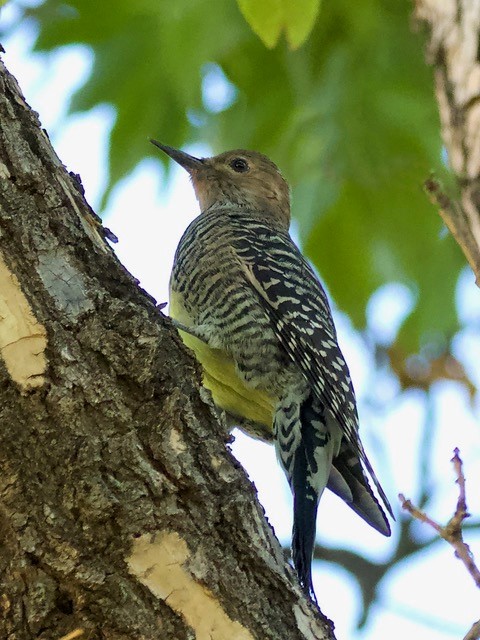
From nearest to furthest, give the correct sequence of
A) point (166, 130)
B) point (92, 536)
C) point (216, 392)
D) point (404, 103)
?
1. point (92, 536)
2. point (404, 103)
3. point (166, 130)
4. point (216, 392)

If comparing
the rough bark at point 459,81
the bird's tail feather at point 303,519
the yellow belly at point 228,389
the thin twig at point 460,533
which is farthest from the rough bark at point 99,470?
the yellow belly at point 228,389

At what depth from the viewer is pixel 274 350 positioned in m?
4.74

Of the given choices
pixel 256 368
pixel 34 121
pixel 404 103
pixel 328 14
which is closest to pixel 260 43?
pixel 328 14

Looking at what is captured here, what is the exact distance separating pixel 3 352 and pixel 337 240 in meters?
2.47

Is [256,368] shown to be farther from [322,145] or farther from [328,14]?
[328,14]

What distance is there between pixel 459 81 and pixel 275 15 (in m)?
1.00

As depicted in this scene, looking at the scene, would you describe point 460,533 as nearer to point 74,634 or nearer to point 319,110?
point 74,634

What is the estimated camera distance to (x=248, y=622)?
214 centimetres

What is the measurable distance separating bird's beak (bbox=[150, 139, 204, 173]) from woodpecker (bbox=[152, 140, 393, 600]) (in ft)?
0.05

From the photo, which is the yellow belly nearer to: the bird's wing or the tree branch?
the bird's wing

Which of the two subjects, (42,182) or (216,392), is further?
(216,392)

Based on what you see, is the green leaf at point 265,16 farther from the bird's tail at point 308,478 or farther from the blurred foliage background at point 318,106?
the bird's tail at point 308,478

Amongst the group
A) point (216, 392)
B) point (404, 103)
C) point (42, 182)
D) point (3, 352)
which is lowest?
point (3, 352)

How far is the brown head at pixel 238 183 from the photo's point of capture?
5.96m
